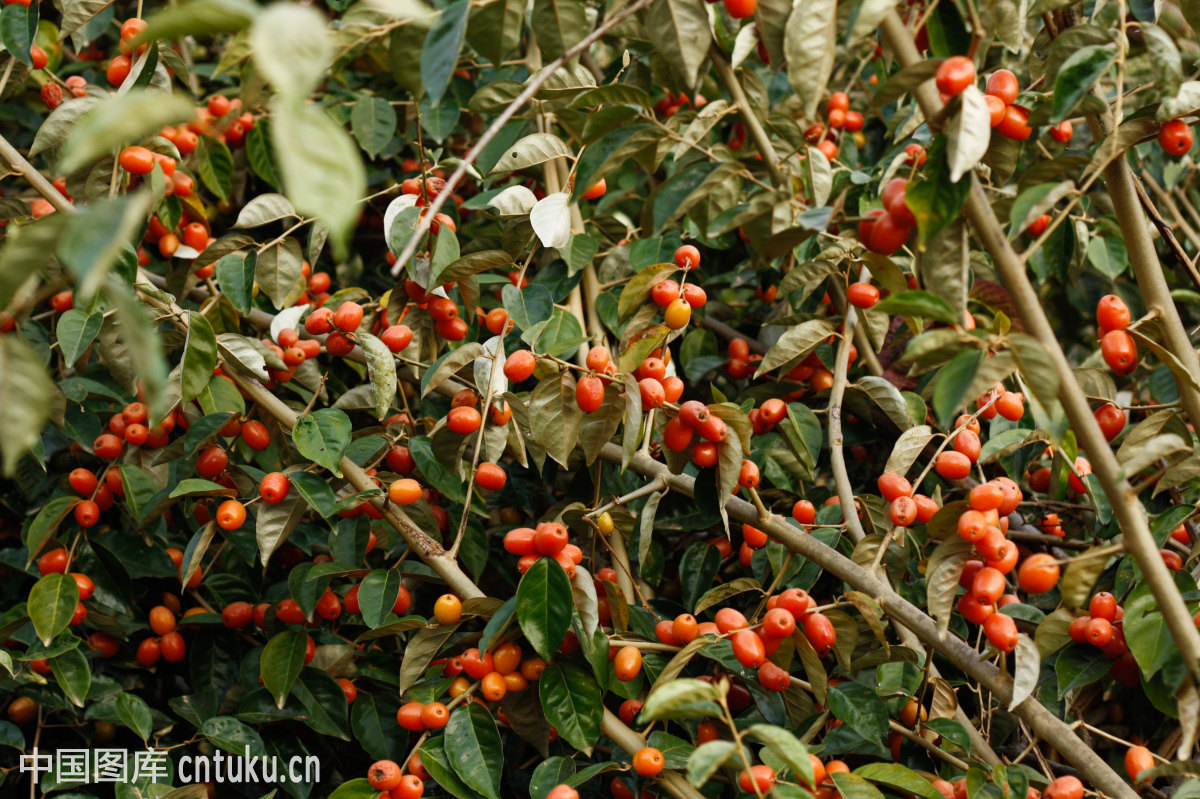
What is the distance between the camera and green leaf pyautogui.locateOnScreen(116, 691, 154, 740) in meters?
1.86

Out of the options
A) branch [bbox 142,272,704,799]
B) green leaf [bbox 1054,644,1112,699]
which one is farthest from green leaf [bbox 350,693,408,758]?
green leaf [bbox 1054,644,1112,699]

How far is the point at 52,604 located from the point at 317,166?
1613 mm

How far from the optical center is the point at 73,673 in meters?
1.87

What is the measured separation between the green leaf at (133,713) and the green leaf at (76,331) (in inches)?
28.8

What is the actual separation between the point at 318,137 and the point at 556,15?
0.75 metres

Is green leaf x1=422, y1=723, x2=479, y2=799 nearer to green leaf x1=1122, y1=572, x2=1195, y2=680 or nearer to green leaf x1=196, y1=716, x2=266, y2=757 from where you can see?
green leaf x1=196, y1=716, x2=266, y2=757

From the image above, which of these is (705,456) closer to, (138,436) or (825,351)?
(825,351)

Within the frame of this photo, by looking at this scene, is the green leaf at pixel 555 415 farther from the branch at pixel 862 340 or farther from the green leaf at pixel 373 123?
the green leaf at pixel 373 123

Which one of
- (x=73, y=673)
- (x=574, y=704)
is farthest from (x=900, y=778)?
(x=73, y=673)

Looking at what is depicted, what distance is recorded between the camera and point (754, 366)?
8.06ft

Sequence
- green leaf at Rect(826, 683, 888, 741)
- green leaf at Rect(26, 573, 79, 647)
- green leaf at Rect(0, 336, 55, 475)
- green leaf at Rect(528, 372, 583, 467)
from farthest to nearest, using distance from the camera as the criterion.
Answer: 1. green leaf at Rect(26, 573, 79, 647)
2. green leaf at Rect(528, 372, 583, 467)
3. green leaf at Rect(826, 683, 888, 741)
4. green leaf at Rect(0, 336, 55, 475)

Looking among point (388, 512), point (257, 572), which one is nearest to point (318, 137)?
point (388, 512)

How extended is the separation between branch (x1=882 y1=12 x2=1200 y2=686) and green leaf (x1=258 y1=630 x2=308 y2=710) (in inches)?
59.9

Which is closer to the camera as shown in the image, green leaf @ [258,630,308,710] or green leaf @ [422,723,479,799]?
green leaf @ [422,723,479,799]
